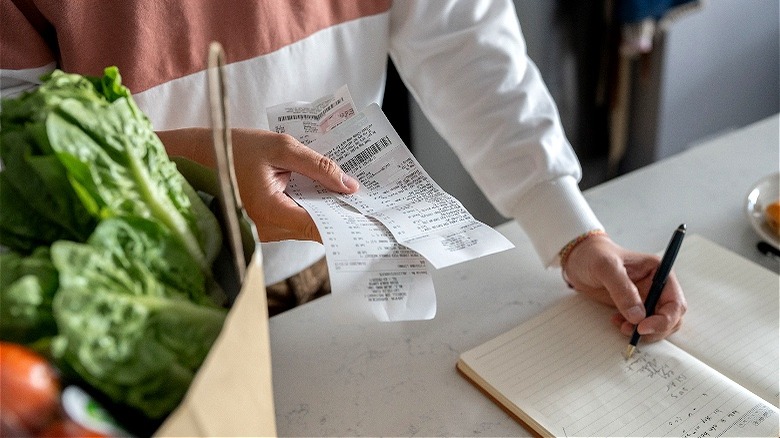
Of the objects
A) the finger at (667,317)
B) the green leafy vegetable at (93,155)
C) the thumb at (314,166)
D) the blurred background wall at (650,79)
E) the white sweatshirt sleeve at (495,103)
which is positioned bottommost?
the blurred background wall at (650,79)

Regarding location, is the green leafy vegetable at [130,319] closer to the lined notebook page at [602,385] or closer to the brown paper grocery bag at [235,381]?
the brown paper grocery bag at [235,381]

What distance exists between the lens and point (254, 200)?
0.74 metres

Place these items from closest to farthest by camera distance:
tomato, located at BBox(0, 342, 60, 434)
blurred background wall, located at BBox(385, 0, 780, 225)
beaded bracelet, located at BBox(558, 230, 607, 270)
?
tomato, located at BBox(0, 342, 60, 434), beaded bracelet, located at BBox(558, 230, 607, 270), blurred background wall, located at BBox(385, 0, 780, 225)

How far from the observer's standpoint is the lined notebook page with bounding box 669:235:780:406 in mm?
833

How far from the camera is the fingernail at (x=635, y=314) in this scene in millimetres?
855

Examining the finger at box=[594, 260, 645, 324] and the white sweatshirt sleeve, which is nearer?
the finger at box=[594, 260, 645, 324]

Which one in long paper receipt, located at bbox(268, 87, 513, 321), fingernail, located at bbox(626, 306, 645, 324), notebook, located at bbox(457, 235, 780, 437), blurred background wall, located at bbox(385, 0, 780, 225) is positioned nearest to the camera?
long paper receipt, located at bbox(268, 87, 513, 321)

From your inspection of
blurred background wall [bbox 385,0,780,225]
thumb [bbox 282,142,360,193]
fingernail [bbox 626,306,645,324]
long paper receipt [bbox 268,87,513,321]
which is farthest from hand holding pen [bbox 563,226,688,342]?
blurred background wall [bbox 385,0,780,225]

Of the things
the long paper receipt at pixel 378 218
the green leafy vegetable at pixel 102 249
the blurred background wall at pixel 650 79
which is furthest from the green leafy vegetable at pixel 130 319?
the blurred background wall at pixel 650 79

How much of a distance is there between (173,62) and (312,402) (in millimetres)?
468

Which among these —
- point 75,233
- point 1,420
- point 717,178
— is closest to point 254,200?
point 75,233

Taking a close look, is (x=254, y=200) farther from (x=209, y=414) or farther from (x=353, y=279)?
(x=209, y=414)

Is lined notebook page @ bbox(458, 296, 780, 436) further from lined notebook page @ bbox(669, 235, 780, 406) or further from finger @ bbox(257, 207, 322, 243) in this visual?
finger @ bbox(257, 207, 322, 243)

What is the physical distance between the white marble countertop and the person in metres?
0.09
